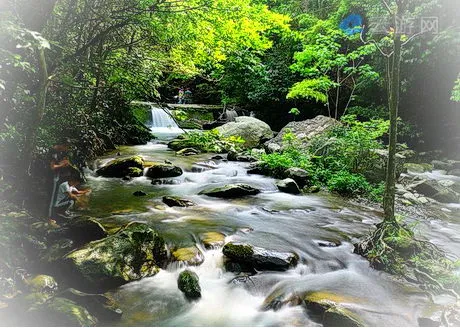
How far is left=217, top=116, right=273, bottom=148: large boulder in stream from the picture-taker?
1515 centimetres

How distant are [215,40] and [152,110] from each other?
450 inches

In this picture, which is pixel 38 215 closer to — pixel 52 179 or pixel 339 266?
pixel 52 179

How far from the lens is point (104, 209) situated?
6258mm

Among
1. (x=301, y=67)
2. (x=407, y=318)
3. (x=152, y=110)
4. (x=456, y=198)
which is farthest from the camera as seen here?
(x=152, y=110)

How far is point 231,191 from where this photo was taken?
7934 millimetres

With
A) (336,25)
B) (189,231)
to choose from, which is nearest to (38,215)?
(189,231)

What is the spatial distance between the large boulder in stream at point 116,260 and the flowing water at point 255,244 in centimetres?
16

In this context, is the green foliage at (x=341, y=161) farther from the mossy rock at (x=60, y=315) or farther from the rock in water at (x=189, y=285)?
the mossy rock at (x=60, y=315)

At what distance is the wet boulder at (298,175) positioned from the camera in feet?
30.6

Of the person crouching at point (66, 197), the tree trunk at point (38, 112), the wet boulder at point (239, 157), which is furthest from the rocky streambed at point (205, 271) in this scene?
the wet boulder at point (239, 157)

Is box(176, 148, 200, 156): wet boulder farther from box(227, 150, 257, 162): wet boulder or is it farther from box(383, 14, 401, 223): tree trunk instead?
box(383, 14, 401, 223): tree trunk

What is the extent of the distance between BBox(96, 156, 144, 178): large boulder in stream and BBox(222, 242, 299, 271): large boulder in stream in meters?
4.95

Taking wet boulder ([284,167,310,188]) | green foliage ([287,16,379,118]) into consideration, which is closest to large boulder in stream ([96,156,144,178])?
wet boulder ([284,167,310,188])

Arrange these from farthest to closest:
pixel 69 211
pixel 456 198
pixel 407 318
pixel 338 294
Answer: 1. pixel 456 198
2. pixel 69 211
3. pixel 338 294
4. pixel 407 318
